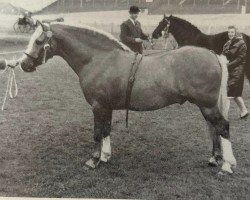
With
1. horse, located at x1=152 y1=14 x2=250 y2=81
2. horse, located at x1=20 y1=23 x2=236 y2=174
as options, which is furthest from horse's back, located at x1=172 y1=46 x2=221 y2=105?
horse, located at x1=152 y1=14 x2=250 y2=81

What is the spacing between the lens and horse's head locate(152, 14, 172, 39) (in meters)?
4.82

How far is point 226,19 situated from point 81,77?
1481 mm

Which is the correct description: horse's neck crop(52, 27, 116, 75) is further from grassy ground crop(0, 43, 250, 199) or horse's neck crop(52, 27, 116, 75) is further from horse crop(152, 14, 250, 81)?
horse crop(152, 14, 250, 81)

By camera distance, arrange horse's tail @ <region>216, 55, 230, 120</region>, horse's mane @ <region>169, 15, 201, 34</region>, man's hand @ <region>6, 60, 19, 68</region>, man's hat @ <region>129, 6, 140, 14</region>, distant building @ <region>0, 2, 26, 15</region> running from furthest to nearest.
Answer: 1. horse's mane @ <region>169, 15, 201, 34</region>
2. distant building @ <region>0, 2, 26, 15</region>
3. man's hat @ <region>129, 6, 140, 14</region>
4. man's hand @ <region>6, 60, 19, 68</region>
5. horse's tail @ <region>216, 55, 230, 120</region>

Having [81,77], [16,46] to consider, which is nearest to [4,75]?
[16,46]

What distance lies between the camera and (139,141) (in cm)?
379

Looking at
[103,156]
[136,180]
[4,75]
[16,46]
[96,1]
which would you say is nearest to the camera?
[136,180]

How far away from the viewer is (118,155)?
3.45 metres

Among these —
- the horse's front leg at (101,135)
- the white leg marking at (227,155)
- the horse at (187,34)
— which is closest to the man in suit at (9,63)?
the horse's front leg at (101,135)

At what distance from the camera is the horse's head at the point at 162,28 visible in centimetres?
482

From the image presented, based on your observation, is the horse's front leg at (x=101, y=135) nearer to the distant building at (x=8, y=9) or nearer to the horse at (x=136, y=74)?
the horse at (x=136, y=74)

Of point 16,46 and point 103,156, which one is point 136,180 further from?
point 16,46

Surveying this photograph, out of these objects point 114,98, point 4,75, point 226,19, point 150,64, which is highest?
point 226,19

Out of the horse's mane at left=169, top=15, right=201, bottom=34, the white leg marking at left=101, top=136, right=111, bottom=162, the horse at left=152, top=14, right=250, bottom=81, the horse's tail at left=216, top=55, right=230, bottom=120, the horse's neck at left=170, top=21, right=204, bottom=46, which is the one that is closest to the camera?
the horse's tail at left=216, top=55, right=230, bottom=120
